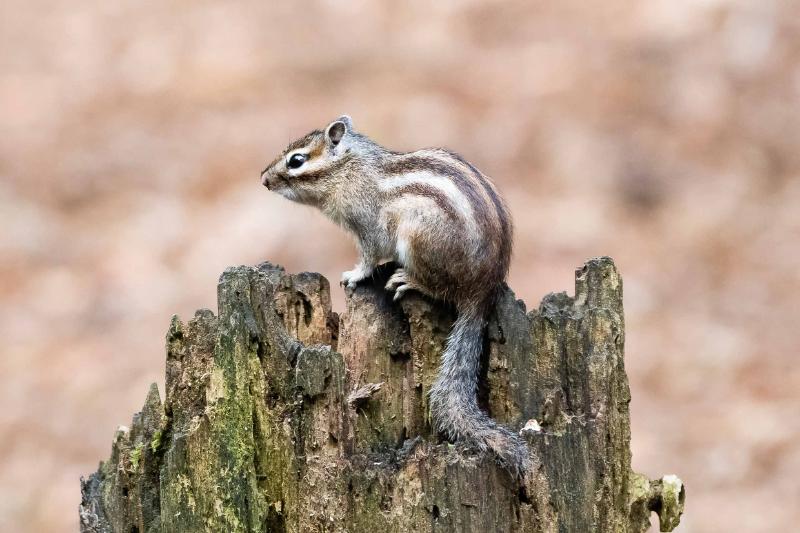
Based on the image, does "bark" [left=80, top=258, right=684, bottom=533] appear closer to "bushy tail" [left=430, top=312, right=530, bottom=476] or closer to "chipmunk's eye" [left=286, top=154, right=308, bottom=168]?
"bushy tail" [left=430, top=312, right=530, bottom=476]

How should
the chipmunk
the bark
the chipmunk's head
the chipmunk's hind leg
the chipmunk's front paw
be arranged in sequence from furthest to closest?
the chipmunk's head, the chipmunk's front paw, the chipmunk's hind leg, the chipmunk, the bark

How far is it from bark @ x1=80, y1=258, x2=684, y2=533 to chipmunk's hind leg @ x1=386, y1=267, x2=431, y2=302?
129mm

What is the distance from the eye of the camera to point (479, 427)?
4.53m

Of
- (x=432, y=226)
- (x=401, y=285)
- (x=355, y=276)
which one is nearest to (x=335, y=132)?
(x=355, y=276)

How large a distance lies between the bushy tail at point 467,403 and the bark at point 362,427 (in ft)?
0.21

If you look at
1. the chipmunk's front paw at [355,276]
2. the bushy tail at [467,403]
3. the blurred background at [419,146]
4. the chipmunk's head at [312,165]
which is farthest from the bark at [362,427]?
the blurred background at [419,146]

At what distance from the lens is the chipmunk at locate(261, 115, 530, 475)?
4695mm

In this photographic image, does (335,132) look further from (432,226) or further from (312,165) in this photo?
(432,226)

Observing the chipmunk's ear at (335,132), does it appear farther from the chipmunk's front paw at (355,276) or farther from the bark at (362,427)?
the bark at (362,427)

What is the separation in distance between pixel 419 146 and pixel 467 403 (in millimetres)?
7619

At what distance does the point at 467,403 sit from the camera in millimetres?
4637

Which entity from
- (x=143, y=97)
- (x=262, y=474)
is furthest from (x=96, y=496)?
(x=143, y=97)

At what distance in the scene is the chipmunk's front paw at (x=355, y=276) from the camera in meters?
5.66

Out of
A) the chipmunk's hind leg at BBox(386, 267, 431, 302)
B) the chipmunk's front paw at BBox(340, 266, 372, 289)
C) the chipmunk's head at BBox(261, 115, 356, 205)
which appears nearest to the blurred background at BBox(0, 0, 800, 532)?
the chipmunk's head at BBox(261, 115, 356, 205)
